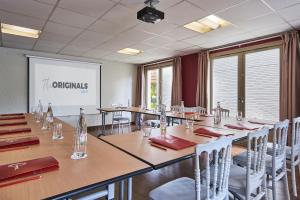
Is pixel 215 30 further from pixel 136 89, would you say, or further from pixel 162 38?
pixel 136 89

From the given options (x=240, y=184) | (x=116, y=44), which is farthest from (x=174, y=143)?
(x=116, y=44)

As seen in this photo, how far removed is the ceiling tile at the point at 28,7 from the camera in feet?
8.44

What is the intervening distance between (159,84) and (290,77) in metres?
4.13

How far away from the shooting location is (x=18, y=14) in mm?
2957

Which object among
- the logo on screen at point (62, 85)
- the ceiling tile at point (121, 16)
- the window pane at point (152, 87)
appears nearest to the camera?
the ceiling tile at point (121, 16)

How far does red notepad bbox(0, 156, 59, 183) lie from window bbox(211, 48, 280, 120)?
436 cm

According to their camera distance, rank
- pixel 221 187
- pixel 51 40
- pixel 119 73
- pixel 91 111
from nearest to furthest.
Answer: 1. pixel 221 187
2. pixel 51 40
3. pixel 91 111
4. pixel 119 73

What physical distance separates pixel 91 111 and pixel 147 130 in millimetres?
5231

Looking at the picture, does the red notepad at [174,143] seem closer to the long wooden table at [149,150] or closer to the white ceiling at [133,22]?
the long wooden table at [149,150]

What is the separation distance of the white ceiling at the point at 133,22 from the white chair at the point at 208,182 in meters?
2.15

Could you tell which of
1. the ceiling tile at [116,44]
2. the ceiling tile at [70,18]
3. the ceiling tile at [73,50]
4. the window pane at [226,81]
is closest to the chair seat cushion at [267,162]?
the window pane at [226,81]

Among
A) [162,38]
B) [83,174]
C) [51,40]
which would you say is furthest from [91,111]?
[83,174]

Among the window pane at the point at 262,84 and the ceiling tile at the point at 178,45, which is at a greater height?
the ceiling tile at the point at 178,45

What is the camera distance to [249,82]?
4.35 m
